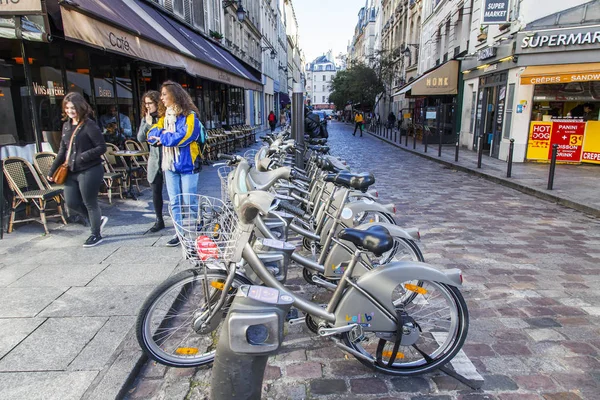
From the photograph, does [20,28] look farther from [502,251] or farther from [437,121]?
[437,121]

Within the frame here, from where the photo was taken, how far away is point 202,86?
16594mm

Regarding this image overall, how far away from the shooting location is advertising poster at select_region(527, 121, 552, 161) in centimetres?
1307

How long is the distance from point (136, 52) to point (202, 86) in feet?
34.5

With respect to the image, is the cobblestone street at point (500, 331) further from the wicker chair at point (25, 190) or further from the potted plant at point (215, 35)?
the potted plant at point (215, 35)

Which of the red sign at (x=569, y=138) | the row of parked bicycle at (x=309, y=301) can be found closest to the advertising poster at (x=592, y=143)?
the red sign at (x=569, y=138)

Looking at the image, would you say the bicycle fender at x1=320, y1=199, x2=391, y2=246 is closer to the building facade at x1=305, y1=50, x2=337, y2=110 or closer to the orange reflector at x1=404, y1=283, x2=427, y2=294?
the orange reflector at x1=404, y1=283, x2=427, y2=294

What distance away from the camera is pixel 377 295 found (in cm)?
254

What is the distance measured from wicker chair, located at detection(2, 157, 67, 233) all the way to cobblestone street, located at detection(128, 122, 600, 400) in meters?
3.47

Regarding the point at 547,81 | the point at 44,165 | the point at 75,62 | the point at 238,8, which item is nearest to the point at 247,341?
the point at 44,165

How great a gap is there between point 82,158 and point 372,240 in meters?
3.94

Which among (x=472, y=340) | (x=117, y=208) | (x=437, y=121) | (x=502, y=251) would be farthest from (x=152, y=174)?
(x=437, y=121)

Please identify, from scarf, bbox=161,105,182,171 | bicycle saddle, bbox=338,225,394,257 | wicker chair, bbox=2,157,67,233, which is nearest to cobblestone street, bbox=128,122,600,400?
bicycle saddle, bbox=338,225,394,257

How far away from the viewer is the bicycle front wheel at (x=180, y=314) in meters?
2.62

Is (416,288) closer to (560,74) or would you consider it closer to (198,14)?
(560,74)
